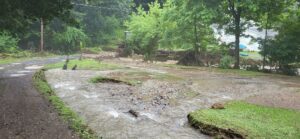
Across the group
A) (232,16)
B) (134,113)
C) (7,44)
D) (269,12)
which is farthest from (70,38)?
(134,113)

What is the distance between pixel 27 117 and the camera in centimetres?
1138

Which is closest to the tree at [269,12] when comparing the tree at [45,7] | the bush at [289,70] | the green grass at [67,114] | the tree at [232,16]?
the tree at [232,16]

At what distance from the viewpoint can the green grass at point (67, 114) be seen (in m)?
9.78

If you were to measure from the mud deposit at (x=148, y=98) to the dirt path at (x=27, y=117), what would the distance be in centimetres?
92

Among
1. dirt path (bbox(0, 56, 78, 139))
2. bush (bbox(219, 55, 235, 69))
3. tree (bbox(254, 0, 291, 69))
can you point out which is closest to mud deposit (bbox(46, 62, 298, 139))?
dirt path (bbox(0, 56, 78, 139))

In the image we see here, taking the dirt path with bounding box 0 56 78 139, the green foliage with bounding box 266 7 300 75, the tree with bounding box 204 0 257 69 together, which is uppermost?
the tree with bounding box 204 0 257 69

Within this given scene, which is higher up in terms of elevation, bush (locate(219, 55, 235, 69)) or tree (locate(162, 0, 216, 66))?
tree (locate(162, 0, 216, 66))

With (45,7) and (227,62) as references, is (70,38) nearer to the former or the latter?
(227,62)

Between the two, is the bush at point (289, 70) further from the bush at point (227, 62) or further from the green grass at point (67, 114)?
the green grass at point (67, 114)

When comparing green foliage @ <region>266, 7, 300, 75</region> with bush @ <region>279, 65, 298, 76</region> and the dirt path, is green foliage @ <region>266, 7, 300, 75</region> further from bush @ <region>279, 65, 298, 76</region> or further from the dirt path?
the dirt path

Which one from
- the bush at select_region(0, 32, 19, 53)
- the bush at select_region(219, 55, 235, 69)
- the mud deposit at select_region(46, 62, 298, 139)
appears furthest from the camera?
the bush at select_region(0, 32, 19, 53)

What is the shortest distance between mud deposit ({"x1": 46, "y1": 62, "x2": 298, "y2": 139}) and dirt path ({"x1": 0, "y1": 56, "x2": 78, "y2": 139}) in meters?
0.92

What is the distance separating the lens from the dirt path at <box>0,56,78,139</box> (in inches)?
377

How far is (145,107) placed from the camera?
1323 centimetres
